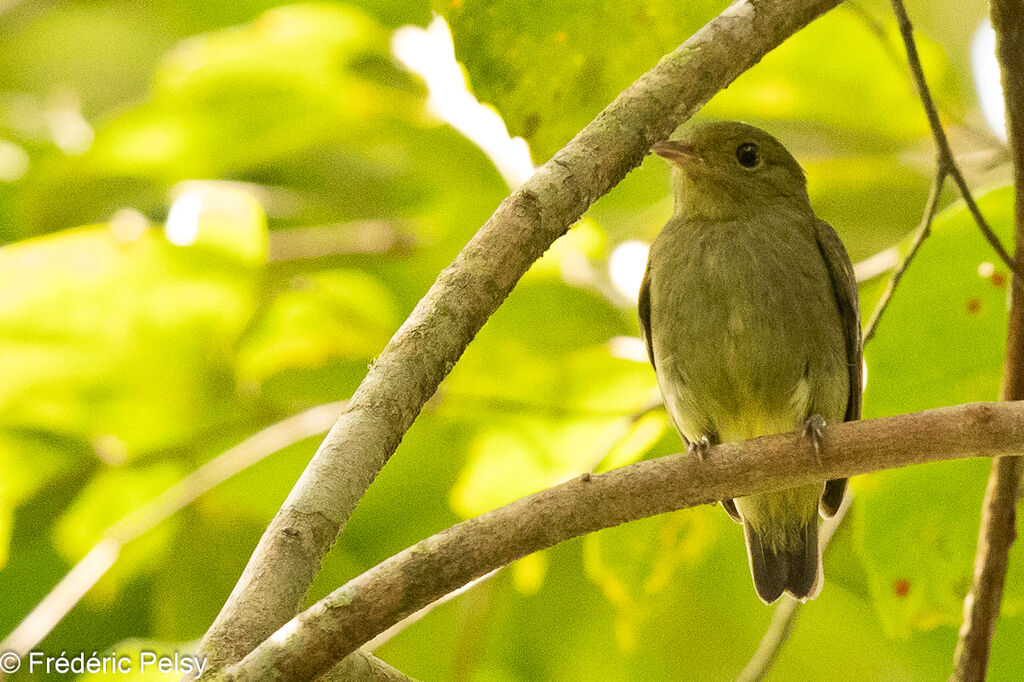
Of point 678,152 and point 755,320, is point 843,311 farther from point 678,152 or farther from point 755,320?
point 678,152

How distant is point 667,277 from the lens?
329 cm

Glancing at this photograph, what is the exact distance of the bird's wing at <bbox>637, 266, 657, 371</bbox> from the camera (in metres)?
3.40

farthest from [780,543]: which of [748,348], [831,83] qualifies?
[831,83]

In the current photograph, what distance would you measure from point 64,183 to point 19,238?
0.41 meters

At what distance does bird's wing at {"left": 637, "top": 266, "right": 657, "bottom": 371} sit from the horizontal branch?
133 cm

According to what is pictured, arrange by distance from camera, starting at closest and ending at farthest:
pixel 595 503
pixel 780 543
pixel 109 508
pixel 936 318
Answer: pixel 595 503, pixel 936 318, pixel 780 543, pixel 109 508

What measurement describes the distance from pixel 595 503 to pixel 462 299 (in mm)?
379

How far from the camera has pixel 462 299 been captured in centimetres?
181

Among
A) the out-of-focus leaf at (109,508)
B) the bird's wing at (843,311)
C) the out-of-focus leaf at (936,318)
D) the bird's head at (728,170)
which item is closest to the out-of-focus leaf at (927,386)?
the out-of-focus leaf at (936,318)

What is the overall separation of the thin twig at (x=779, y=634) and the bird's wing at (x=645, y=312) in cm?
72

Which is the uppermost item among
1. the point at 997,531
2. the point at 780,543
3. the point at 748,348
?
the point at 748,348

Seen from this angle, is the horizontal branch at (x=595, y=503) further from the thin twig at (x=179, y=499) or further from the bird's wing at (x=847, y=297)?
the thin twig at (x=179, y=499)

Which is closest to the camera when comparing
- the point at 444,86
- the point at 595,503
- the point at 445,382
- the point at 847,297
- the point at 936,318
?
the point at 595,503

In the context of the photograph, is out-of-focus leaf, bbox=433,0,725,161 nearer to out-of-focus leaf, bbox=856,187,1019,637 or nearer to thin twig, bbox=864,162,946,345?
thin twig, bbox=864,162,946,345
